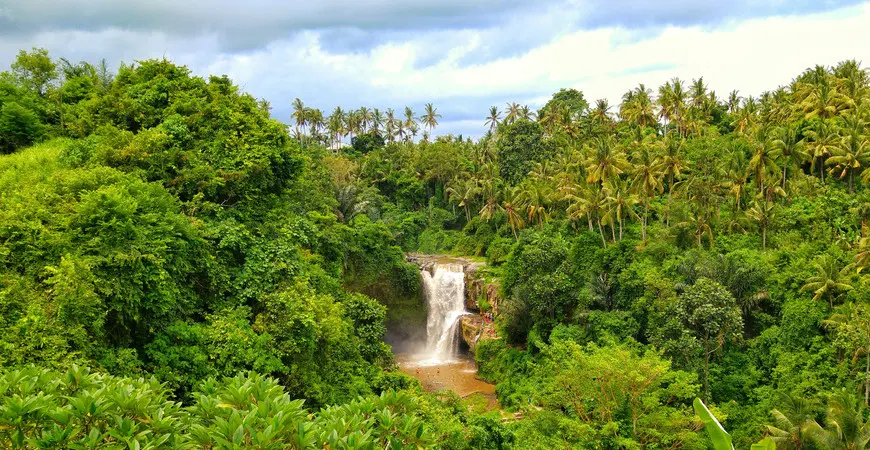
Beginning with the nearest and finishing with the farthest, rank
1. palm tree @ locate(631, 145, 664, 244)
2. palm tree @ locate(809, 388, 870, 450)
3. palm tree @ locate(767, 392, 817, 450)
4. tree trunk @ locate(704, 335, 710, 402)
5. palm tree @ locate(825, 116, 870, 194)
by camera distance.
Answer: palm tree @ locate(809, 388, 870, 450) < palm tree @ locate(767, 392, 817, 450) < tree trunk @ locate(704, 335, 710, 402) < palm tree @ locate(825, 116, 870, 194) < palm tree @ locate(631, 145, 664, 244)

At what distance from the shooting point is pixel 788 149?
104 feet

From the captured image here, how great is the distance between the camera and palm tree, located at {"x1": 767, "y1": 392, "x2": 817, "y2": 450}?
1712 centimetres

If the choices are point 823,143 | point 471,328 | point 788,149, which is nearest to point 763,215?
point 788,149

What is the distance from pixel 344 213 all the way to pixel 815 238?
29.2m

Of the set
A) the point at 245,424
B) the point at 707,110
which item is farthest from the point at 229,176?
the point at 707,110

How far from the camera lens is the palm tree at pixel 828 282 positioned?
69.6 ft

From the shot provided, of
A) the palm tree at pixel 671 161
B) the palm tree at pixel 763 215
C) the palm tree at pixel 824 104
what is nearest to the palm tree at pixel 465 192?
the palm tree at pixel 671 161

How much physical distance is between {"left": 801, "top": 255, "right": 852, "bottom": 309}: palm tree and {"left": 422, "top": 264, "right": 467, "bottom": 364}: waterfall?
21114mm

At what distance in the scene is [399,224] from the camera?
52500mm

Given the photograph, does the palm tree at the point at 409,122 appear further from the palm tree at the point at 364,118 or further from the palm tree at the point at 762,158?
the palm tree at the point at 762,158

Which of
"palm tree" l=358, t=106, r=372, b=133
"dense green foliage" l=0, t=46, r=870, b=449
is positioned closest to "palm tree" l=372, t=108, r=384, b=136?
"palm tree" l=358, t=106, r=372, b=133

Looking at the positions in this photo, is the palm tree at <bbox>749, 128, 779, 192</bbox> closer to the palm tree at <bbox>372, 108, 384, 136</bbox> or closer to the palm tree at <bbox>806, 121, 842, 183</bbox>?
the palm tree at <bbox>806, 121, 842, 183</bbox>

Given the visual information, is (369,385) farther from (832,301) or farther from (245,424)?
(832,301)

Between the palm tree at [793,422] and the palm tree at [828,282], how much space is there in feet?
16.7
